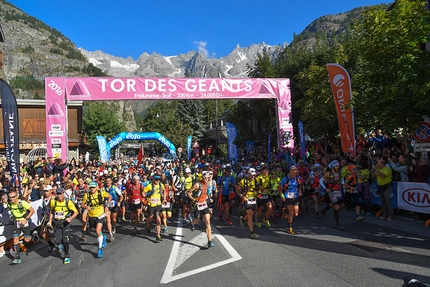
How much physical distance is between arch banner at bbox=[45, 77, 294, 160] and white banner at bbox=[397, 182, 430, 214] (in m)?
9.06

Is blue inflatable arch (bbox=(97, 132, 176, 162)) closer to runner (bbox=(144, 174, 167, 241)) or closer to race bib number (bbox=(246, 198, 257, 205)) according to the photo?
runner (bbox=(144, 174, 167, 241))

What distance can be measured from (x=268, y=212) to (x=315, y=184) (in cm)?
246

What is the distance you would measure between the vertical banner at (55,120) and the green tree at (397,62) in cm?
1397

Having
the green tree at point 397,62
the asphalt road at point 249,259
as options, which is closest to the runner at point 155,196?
the asphalt road at point 249,259

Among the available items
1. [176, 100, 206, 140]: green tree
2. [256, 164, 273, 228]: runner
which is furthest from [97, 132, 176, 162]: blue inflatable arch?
[176, 100, 206, 140]: green tree

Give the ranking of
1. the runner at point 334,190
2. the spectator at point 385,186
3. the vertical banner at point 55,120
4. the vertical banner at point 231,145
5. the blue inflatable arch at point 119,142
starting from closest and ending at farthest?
the runner at point 334,190 → the spectator at point 385,186 → the vertical banner at point 55,120 → the vertical banner at point 231,145 → the blue inflatable arch at point 119,142

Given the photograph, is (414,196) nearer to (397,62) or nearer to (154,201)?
(397,62)

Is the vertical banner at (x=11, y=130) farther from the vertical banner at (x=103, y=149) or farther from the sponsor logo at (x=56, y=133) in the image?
the vertical banner at (x=103, y=149)

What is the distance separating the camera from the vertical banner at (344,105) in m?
13.4

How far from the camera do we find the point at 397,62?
10.6 metres

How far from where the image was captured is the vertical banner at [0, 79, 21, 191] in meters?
10.2

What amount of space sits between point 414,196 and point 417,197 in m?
0.12

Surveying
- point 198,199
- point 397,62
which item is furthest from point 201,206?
point 397,62

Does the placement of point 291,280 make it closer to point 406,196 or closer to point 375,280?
point 375,280
